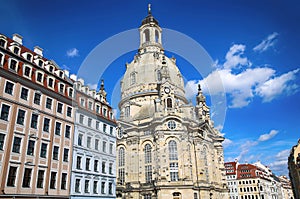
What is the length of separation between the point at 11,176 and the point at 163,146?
36.2 metres

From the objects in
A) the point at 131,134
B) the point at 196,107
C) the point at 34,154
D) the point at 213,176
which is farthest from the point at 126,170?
the point at 34,154

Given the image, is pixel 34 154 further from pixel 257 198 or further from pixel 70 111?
pixel 257 198

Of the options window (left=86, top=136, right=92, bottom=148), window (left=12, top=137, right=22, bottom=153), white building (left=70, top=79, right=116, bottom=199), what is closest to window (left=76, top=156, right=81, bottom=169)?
white building (left=70, top=79, right=116, bottom=199)

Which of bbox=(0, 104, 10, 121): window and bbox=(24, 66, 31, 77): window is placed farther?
bbox=(24, 66, 31, 77): window

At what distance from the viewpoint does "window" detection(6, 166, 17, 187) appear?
25125mm

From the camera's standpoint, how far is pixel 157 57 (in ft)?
271

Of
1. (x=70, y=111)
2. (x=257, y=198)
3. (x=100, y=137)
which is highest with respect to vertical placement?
(x=70, y=111)

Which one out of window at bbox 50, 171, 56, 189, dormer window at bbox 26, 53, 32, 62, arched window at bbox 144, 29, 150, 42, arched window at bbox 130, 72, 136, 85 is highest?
arched window at bbox 144, 29, 150, 42

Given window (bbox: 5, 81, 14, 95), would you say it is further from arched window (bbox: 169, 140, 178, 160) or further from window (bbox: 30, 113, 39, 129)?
arched window (bbox: 169, 140, 178, 160)

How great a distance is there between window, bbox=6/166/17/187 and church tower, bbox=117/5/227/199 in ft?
110

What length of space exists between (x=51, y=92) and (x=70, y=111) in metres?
4.06

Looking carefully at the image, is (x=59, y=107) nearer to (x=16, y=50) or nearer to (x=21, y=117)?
(x=21, y=117)

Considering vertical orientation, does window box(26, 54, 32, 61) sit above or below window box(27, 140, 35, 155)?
above

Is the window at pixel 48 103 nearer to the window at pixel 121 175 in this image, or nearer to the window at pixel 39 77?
the window at pixel 39 77
